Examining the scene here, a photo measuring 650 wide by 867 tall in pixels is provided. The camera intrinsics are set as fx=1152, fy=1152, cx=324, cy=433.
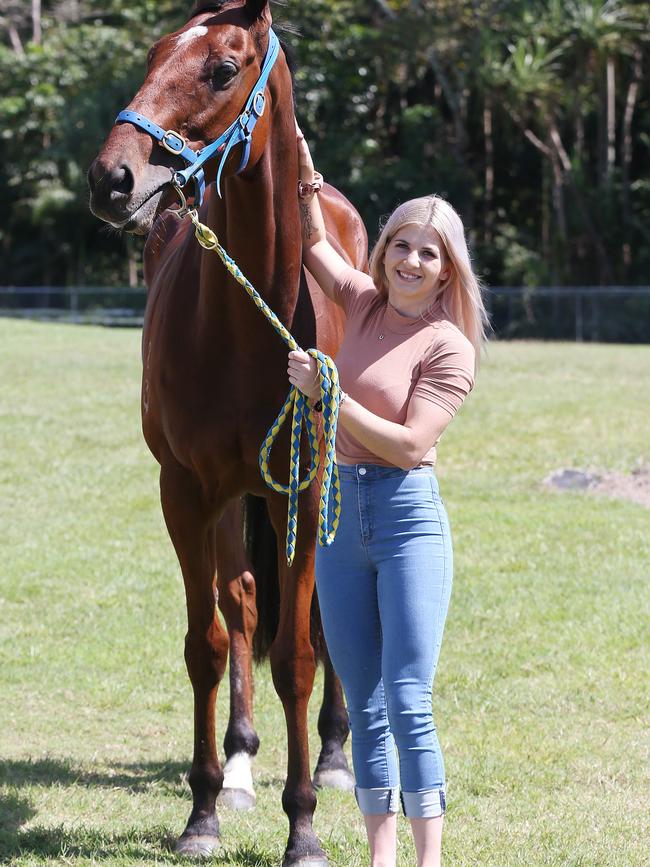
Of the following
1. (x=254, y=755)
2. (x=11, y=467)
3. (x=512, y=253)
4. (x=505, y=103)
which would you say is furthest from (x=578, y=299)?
(x=254, y=755)

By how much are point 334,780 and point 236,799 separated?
0.44 metres

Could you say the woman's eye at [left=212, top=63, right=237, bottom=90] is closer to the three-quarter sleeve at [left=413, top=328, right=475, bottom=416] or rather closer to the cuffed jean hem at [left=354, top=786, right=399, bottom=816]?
the three-quarter sleeve at [left=413, top=328, right=475, bottom=416]

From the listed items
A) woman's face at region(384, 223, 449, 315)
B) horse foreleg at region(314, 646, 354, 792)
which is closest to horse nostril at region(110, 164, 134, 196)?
woman's face at region(384, 223, 449, 315)

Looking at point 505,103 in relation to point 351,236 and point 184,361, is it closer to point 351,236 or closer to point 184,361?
point 351,236

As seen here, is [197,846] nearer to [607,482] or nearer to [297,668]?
[297,668]

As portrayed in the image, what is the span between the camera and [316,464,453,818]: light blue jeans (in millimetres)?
3072

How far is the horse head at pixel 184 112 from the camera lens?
2.96 metres

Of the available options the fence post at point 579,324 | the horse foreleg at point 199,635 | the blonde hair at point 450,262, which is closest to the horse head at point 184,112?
the blonde hair at point 450,262

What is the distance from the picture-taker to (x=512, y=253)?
27.9 m

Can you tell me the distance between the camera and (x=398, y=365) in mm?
3188

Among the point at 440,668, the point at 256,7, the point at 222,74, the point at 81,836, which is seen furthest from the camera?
the point at 440,668

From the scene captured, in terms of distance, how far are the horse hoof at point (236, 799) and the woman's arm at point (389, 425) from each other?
1.81 meters

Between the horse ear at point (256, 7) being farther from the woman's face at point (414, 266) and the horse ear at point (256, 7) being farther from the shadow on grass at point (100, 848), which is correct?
the shadow on grass at point (100, 848)

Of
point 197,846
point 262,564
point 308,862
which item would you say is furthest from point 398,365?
point 262,564
